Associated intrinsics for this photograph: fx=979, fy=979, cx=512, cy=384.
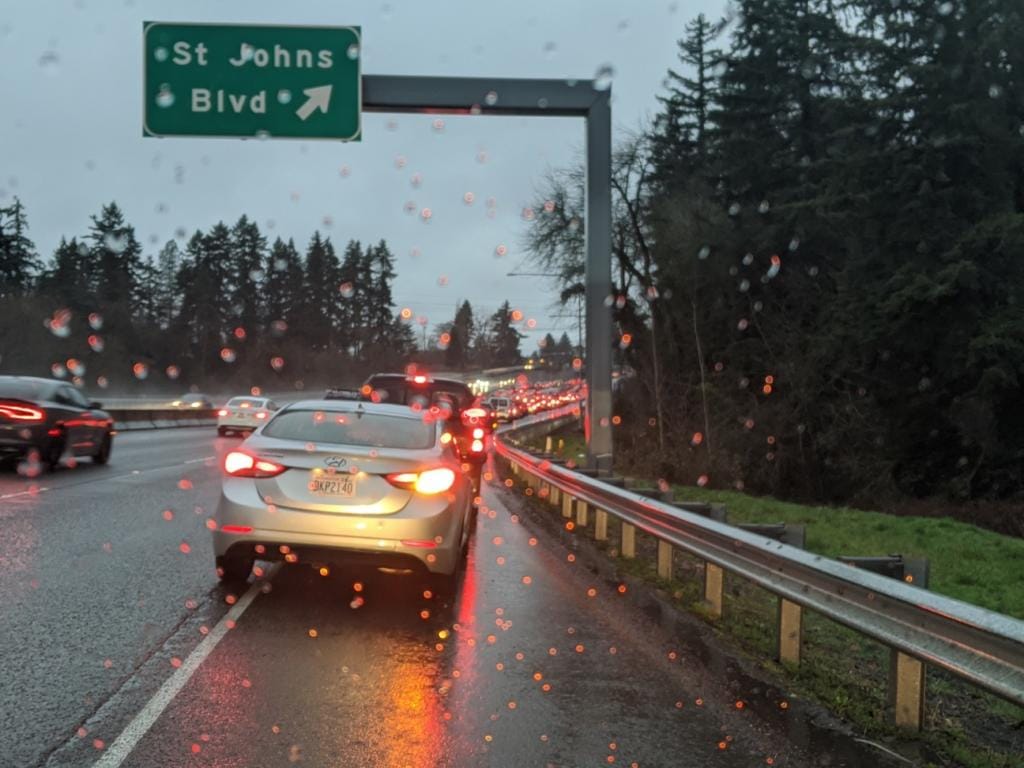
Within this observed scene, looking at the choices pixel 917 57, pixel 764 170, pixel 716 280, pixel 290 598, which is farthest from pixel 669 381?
pixel 290 598

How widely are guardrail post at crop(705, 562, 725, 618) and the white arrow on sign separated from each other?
30.9ft

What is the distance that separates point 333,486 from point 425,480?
71cm

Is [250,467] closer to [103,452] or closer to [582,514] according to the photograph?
[582,514]

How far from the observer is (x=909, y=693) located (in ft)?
16.2

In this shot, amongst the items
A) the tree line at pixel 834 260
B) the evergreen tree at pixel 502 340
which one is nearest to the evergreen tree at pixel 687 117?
the tree line at pixel 834 260

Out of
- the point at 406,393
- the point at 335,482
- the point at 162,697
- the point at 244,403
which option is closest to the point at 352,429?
the point at 335,482

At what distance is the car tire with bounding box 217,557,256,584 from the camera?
7.51 meters

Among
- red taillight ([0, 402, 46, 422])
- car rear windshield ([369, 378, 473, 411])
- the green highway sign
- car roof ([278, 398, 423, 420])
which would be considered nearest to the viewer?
car roof ([278, 398, 423, 420])

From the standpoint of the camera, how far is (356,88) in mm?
14242

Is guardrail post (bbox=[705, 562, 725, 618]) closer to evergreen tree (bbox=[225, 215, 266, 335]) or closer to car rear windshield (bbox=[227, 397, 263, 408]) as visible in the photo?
car rear windshield (bbox=[227, 397, 263, 408])

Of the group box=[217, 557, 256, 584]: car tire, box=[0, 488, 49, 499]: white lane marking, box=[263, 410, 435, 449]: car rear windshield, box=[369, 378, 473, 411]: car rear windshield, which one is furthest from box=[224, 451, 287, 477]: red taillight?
box=[369, 378, 473, 411]: car rear windshield

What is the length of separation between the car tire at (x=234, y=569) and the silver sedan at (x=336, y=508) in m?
0.02

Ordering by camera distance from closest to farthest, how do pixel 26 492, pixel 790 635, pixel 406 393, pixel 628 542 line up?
1. pixel 790 635
2. pixel 628 542
3. pixel 26 492
4. pixel 406 393

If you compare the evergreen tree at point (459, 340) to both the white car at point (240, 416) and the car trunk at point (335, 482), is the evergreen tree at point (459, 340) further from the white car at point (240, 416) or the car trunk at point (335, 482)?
the car trunk at point (335, 482)
